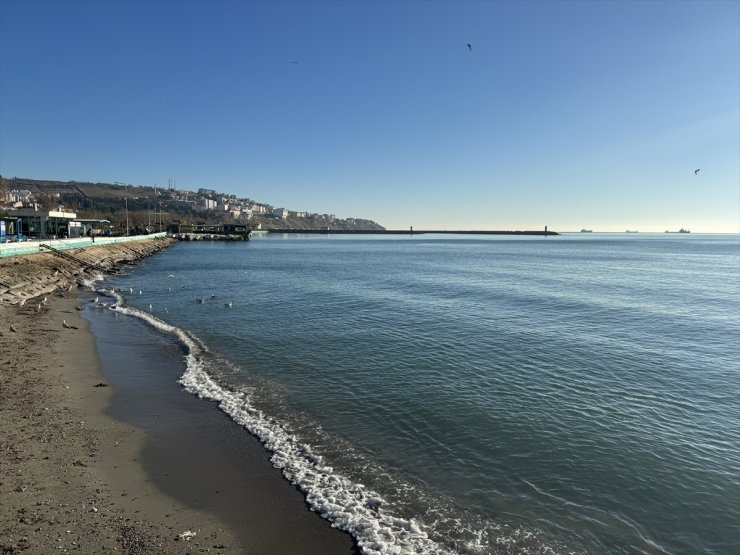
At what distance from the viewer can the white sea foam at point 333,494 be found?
767 cm

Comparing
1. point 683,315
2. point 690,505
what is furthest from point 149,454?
point 683,315

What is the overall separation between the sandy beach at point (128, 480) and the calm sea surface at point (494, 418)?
31.1 inches

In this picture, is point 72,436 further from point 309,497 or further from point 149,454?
point 309,497

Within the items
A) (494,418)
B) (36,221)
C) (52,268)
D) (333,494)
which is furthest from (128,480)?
(36,221)

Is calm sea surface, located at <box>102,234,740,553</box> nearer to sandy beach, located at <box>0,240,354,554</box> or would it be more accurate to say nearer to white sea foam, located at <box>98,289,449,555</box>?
white sea foam, located at <box>98,289,449,555</box>

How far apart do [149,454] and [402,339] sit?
14.0m

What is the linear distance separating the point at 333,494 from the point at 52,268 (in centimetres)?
4655

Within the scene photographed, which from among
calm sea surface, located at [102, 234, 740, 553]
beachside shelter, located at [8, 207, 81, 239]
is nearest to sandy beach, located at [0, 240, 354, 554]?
calm sea surface, located at [102, 234, 740, 553]

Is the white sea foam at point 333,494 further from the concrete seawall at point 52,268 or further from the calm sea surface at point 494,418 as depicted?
the concrete seawall at point 52,268

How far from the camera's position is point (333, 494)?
9.03 m

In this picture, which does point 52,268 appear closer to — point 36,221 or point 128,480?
point 36,221

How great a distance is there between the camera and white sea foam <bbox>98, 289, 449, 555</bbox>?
767 centimetres

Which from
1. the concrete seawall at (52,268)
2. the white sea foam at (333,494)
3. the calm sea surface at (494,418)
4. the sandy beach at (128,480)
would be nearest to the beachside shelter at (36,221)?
the concrete seawall at (52,268)

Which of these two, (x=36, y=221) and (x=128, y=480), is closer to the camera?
(x=128, y=480)
